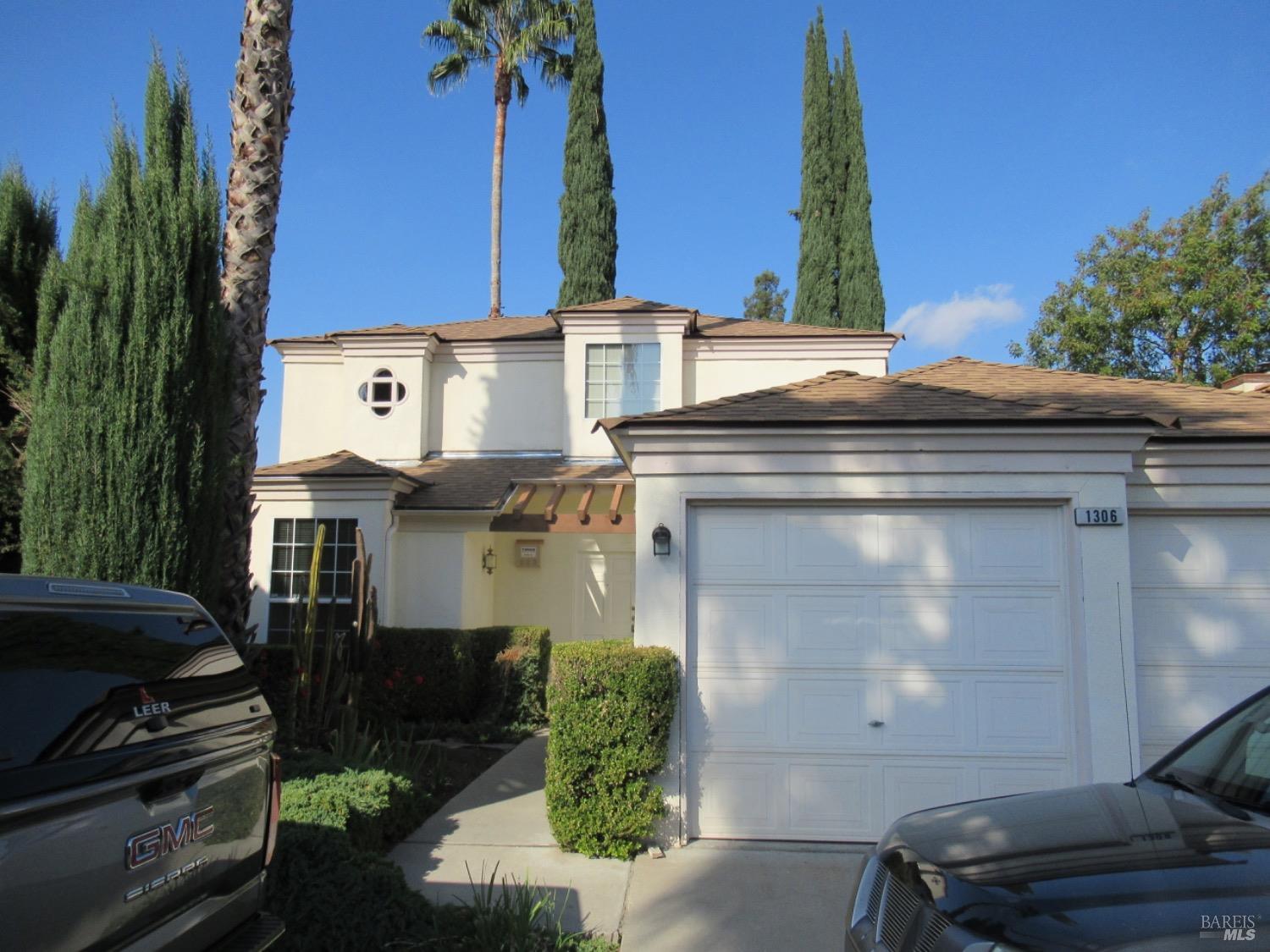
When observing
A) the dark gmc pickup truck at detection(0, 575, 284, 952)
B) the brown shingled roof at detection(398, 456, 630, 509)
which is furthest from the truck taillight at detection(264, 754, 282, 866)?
the brown shingled roof at detection(398, 456, 630, 509)

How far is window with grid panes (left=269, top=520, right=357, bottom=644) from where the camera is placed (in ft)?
44.9

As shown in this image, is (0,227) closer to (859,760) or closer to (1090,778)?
(859,760)

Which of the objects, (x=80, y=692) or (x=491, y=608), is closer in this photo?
(x=80, y=692)

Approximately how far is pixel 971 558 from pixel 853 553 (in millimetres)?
945

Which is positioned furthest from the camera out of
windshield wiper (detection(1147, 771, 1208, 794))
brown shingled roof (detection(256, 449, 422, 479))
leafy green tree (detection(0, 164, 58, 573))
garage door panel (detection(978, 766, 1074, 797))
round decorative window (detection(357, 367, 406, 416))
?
round decorative window (detection(357, 367, 406, 416))

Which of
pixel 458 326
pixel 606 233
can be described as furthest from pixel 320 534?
pixel 606 233

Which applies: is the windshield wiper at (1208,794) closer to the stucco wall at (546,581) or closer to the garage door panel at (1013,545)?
the garage door panel at (1013,545)

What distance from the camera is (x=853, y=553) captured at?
287 inches

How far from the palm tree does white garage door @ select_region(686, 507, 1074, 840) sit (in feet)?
70.7

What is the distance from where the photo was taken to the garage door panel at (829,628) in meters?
7.17

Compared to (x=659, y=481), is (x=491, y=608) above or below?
below

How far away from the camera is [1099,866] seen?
3.06 m

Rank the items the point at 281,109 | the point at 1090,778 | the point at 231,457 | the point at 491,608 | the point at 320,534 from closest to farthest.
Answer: the point at 1090,778
the point at 231,457
the point at 281,109
the point at 320,534
the point at 491,608

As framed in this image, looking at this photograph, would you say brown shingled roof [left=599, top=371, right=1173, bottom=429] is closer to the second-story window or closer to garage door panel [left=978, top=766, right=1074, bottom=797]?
garage door panel [left=978, top=766, right=1074, bottom=797]
